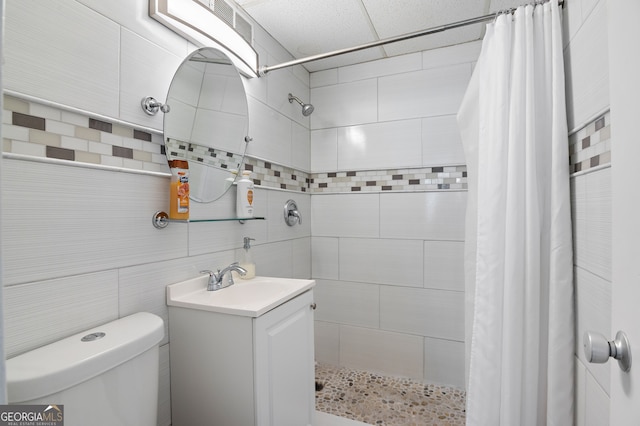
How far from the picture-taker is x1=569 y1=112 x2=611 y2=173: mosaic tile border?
2.82 feet

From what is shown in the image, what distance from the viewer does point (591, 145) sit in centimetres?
96

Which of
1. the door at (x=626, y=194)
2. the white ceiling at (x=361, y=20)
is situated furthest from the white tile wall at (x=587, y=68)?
the white ceiling at (x=361, y=20)

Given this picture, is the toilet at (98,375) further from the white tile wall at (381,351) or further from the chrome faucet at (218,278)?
the white tile wall at (381,351)

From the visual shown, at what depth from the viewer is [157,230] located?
1.20 m

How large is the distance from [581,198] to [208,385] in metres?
1.44

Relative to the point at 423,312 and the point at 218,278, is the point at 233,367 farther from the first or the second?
the point at 423,312

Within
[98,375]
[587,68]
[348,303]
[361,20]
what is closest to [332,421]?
[348,303]

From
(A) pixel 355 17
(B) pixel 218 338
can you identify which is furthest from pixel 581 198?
(A) pixel 355 17

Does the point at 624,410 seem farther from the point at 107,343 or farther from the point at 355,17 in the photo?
the point at 355,17

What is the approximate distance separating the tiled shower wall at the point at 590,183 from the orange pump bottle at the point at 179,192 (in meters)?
1.31

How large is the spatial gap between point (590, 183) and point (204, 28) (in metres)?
1.57

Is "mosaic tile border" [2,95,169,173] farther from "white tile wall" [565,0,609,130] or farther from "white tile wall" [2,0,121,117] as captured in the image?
"white tile wall" [565,0,609,130]

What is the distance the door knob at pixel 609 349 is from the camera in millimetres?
511

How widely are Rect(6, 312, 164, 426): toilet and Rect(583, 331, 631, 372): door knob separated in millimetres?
1054
